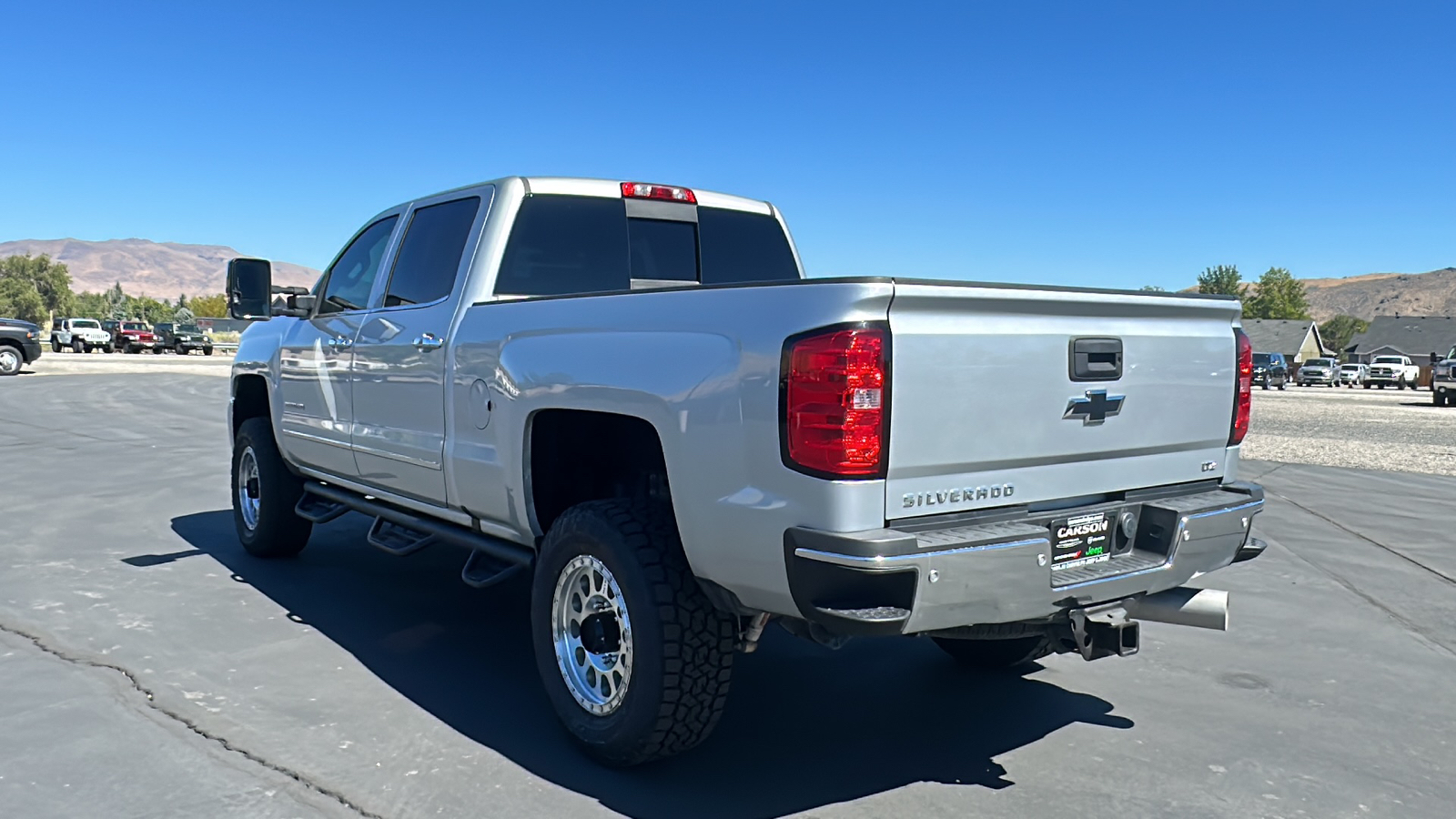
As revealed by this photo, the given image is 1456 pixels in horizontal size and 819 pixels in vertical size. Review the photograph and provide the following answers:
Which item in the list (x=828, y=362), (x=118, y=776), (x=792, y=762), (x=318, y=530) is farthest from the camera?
(x=318, y=530)

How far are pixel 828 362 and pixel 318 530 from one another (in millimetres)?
5975

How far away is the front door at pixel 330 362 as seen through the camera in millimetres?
5586

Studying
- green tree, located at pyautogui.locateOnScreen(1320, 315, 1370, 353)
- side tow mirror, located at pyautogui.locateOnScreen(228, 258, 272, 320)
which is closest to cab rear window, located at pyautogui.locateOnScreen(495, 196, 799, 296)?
side tow mirror, located at pyautogui.locateOnScreen(228, 258, 272, 320)

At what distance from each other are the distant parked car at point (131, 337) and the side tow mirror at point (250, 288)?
55302 mm

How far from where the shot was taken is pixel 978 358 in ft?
10.5

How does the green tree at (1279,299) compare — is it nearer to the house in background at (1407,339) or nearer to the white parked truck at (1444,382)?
the house in background at (1407,339)

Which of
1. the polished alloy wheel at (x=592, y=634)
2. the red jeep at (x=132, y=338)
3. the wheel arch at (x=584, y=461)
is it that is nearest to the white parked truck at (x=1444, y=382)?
the wheel arch at (x=584, y=461)

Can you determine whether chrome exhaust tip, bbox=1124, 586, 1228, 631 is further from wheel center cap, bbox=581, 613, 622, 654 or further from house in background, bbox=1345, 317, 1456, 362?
house in background, bbox=1345, 317, 1456, 362

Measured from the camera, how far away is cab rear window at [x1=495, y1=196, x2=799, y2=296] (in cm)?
491

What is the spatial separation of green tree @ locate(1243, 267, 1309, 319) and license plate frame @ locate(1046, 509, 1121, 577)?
134m

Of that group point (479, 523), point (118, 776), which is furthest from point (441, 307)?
point (118, 776)

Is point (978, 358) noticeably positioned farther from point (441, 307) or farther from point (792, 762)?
point (441, 307)

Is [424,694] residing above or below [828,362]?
below

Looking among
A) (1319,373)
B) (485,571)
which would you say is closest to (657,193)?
(485,571)
